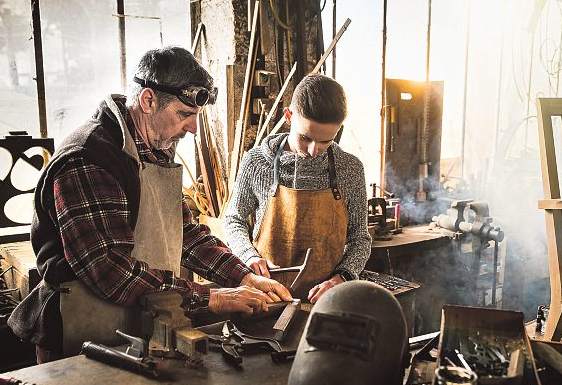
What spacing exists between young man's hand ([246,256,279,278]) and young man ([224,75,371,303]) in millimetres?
94

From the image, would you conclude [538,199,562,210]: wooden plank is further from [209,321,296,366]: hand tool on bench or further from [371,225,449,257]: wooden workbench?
[371,225,449,257]: wooden workbench

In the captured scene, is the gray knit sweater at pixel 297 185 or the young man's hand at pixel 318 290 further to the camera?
the gray knit sweater at pixel 297 185

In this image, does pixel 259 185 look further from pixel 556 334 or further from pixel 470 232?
pixel 470 232

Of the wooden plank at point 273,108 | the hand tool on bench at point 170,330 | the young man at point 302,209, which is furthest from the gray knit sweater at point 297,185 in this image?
the wooden plank at point 273,108

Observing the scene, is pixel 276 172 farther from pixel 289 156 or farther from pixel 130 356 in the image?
pixel 130 356

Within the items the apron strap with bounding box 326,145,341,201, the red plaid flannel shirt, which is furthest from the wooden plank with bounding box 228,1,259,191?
the red plaid flannel shirt

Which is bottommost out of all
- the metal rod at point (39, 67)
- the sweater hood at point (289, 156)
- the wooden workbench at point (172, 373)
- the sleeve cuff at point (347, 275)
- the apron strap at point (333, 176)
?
the wooden workbench at point (172, 373)

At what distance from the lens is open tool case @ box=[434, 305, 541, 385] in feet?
5.75

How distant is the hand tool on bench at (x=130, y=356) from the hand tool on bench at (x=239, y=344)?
11.2 inches

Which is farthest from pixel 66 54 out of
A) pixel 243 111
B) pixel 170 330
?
pixel 170 330

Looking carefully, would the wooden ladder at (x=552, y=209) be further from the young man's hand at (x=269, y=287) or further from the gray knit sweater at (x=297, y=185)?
the young man's hand at (x=269, y=287)

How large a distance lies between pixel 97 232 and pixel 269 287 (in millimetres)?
901

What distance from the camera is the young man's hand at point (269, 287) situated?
2.49 meters

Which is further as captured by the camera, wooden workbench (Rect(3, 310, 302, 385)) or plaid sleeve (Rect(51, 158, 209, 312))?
plaid sleeve (Rect(51, 158, 209, 312))
